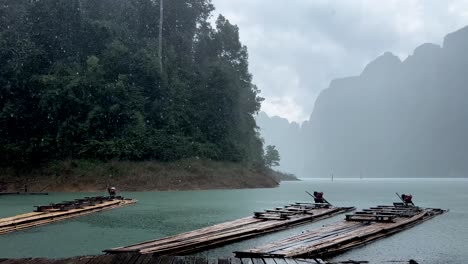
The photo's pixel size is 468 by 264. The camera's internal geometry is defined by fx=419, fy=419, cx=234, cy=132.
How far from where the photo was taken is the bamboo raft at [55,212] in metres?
21.8

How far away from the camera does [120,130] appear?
6431cm

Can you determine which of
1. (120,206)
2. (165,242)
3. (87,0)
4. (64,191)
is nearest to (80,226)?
(165,242)

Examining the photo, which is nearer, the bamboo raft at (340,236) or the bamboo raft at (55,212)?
the bamboo raft at (340,236)

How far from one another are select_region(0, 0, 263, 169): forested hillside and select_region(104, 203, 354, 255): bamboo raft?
39.5 meters

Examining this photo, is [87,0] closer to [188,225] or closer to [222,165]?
[222,165]

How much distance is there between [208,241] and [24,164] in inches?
1935

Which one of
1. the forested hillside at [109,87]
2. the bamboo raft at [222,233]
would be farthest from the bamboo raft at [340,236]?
the forested hillside at [109,87]

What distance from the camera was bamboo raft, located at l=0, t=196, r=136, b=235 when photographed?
71.6 feet

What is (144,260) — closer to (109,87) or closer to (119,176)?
(119,176)

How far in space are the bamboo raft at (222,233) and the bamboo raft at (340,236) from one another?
251cm

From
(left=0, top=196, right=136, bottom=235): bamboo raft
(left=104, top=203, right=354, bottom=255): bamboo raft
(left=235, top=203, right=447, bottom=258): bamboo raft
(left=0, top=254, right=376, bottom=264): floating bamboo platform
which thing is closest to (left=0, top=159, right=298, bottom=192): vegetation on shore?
(left=0, top=196, right=136, bottom=235): bamboo raft

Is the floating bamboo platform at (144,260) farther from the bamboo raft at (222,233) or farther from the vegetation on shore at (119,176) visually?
the vegetation on shore at (119,176)

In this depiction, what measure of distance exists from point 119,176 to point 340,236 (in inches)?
1772

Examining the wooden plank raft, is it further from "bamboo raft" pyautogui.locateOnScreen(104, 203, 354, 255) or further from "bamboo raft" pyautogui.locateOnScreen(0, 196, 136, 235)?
"bamboo raft" pyautogui.locateOnScreen(0, 196, 136, 235)
